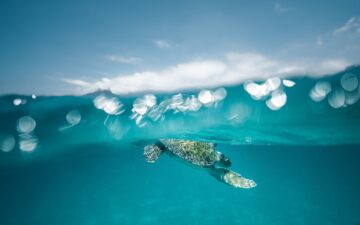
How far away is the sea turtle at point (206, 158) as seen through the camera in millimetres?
9444

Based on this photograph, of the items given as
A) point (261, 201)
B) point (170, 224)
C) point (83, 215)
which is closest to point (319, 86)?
point (170, 224)

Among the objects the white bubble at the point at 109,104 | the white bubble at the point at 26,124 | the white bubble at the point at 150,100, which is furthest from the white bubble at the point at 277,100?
the white bubble at the point at 26,124

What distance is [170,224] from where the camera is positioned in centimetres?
3141

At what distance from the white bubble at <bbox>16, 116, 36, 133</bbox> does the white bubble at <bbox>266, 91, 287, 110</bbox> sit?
18.0 metres

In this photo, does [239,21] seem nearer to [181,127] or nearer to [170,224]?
[181,127]

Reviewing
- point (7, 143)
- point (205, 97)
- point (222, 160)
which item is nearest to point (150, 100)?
point (205, 97)

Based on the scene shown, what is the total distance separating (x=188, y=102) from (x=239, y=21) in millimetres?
7829

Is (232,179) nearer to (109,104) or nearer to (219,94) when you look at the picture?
(219,94)

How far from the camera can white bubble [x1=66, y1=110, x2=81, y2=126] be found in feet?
61.8

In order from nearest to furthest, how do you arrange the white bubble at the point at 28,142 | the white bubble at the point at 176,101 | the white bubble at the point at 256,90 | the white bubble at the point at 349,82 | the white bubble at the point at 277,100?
1. the white bubble at the point at 349,82
2. the white bubble at the point at 256,90
3. the white bubble at the point at 176,101
4. the white bubble at the point at 277,100
5. the white bubble at the point at 28,142

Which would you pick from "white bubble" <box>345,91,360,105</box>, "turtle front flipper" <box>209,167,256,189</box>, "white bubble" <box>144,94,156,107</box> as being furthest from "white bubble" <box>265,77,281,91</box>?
"white bubble" <box>144,94,156,107</box>

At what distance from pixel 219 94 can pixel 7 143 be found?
24.0 metres

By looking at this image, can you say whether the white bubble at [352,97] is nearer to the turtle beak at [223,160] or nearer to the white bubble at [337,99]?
the white bubble at [337,99]

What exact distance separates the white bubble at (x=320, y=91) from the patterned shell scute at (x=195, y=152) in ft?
22.4
